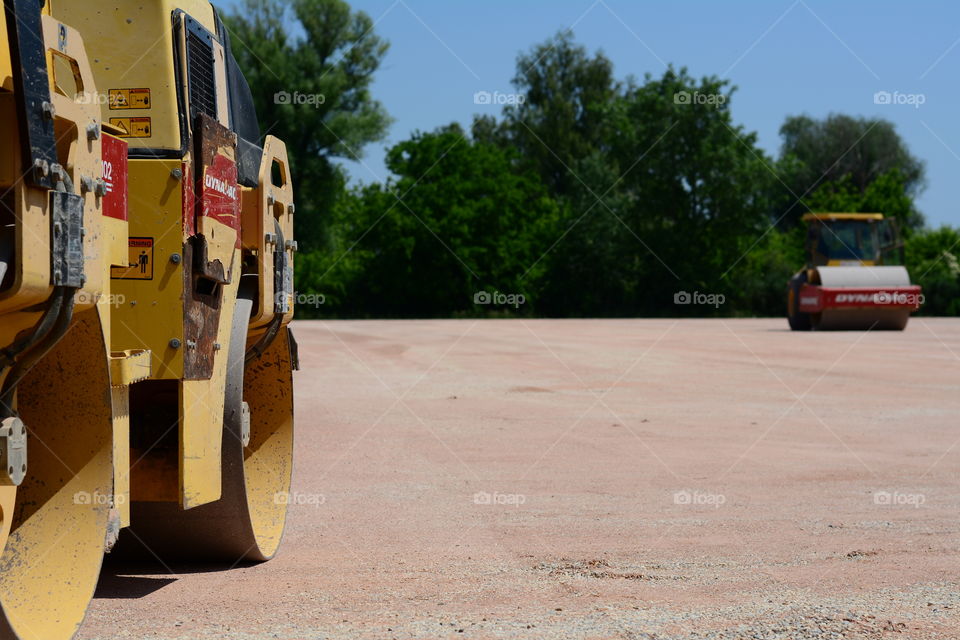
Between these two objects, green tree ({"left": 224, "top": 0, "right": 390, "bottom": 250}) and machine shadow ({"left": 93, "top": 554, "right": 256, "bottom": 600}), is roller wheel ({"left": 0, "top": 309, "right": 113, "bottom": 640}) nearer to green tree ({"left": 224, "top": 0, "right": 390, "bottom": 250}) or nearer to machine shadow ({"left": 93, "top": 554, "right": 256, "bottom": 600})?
machine shadow ({"left": 93, "top": 554, "right": 256, "bottom": 600})

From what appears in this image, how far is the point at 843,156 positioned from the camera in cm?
7894

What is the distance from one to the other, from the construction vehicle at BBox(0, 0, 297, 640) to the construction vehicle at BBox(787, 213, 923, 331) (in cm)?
2729

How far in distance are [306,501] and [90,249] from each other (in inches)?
174

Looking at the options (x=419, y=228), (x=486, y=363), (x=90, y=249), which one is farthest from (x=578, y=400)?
(x=419, y=228)

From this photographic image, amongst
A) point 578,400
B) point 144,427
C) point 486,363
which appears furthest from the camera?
point 486,363

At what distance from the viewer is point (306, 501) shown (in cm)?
754

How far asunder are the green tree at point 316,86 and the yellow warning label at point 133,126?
41676 mm

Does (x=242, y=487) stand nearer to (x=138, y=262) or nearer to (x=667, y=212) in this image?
(x=138, y=262)

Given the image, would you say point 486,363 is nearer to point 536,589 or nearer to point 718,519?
point 718,519

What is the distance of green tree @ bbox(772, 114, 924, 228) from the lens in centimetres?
7731

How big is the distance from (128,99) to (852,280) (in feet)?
95.5

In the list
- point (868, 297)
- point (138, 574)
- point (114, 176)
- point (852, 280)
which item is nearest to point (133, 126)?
point (114, 176)

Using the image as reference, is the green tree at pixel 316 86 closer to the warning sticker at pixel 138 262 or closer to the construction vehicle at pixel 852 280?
the construction vehicle at pixel 852 280

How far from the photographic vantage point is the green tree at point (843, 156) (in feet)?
254
